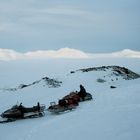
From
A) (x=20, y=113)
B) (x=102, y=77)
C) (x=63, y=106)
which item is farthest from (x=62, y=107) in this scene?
(x=102, y=77)

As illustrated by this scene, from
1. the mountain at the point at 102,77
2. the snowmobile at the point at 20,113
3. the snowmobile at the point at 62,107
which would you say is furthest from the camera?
the mountain at the point at 102,77

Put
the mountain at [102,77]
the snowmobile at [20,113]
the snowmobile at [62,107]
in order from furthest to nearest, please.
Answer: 1. the mountain at [102,77]
2. the snowmobile at [62,107]
3. the snowmobile at [20,113]

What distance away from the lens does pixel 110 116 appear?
22.2m

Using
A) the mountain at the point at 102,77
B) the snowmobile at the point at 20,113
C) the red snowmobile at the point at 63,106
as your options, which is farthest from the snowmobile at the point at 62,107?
the mountain at the point at 102,77

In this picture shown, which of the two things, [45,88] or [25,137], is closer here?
[25,137]

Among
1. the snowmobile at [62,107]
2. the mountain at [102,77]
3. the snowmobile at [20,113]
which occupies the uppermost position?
the mountain at [102,77]

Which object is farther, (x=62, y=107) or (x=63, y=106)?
(x=63, y=106)

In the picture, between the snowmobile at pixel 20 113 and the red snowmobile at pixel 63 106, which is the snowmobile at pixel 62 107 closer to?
the red snowmobile at pixel 63 106

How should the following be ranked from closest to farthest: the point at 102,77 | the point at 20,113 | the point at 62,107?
the point at 20,113 → the point at 62,107 → the point at 102,77

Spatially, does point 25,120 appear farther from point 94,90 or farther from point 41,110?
point 94,90

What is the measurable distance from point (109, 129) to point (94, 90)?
64.8 ft

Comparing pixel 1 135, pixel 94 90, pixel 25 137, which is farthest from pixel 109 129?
pixel 94 90

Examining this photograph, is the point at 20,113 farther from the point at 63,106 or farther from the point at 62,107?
the point at 63,106

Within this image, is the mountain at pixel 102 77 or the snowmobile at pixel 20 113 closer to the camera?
the snowmobile at pixel 20 113
